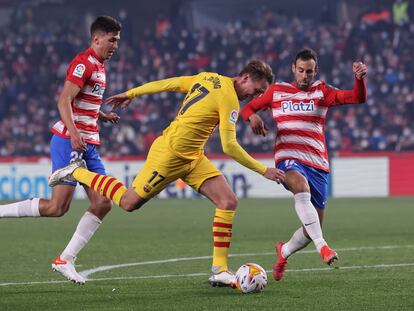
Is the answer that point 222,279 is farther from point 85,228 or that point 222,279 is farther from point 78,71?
point 78,71

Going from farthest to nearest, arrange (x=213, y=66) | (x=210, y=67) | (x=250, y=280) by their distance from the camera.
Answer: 1. (x=210, y=67)
2. (x=213, y=66)
3. (x=250, y=280)

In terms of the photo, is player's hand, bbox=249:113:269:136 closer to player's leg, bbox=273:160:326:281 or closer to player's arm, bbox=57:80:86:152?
player's leg, bbox=273:160:326:281

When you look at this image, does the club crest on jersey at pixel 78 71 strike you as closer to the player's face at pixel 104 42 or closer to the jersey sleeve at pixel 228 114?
the player's face at pixel 104 42

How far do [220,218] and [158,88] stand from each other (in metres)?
1.25

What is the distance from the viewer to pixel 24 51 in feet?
111

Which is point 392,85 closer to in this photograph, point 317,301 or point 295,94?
point 295,94

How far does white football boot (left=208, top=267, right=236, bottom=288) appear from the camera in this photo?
8152mm

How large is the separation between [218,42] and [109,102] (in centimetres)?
2435

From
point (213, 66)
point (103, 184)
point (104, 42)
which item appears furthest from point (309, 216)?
point (213, 66)

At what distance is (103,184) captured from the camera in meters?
→ 8.55

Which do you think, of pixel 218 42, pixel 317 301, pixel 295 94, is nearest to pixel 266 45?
pixel 218 42

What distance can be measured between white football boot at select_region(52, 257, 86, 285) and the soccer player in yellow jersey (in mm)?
650

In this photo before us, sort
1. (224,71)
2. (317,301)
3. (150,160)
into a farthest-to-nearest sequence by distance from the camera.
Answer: (224,71) < (150,160) < (317,301)

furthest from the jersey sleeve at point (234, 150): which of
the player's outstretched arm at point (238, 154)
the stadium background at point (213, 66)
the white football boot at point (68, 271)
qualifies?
the stadium background at point (213, 66)
